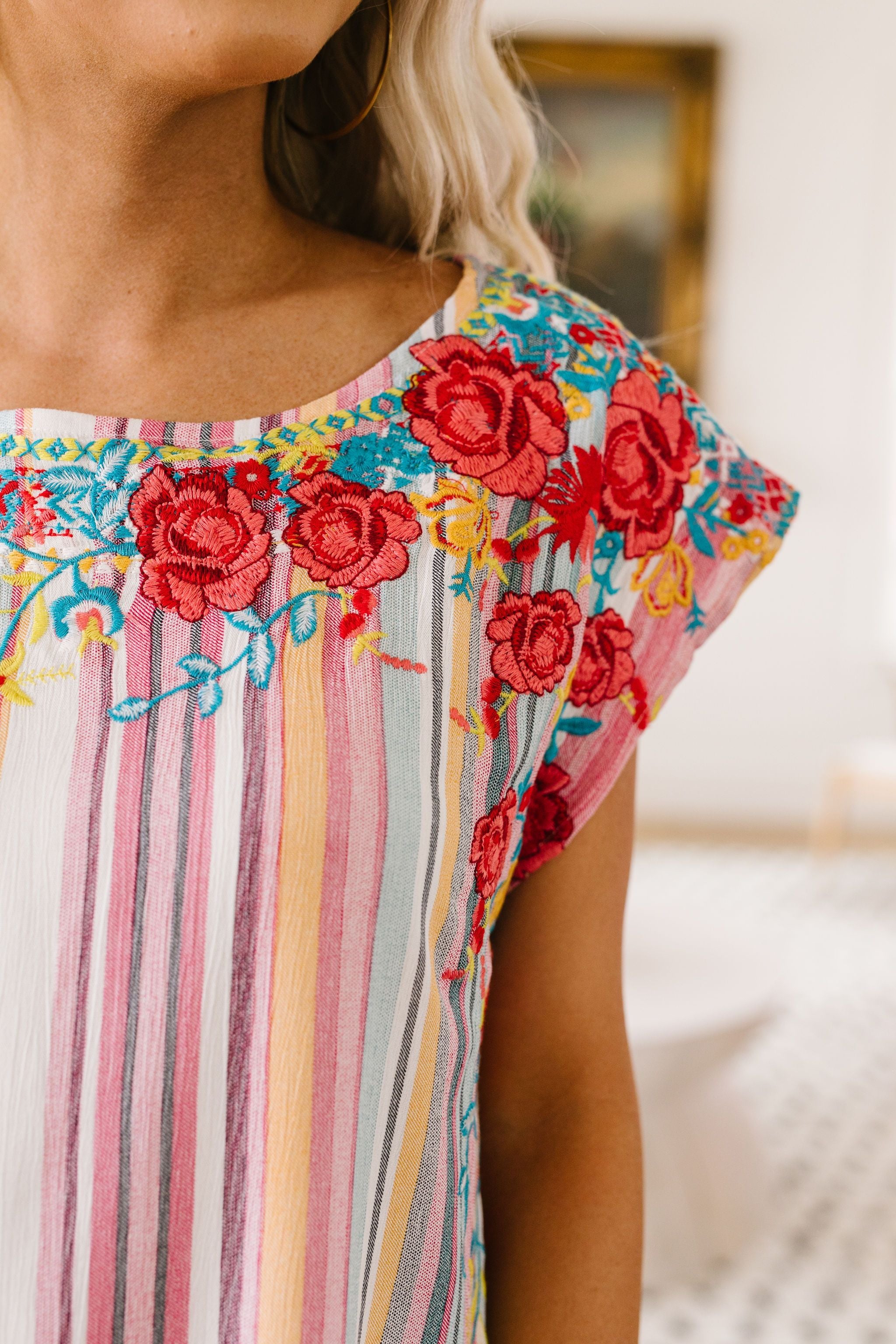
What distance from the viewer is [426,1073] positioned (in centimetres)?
54

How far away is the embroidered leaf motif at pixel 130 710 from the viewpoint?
0.49 meters

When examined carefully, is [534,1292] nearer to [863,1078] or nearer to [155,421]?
[155,421]

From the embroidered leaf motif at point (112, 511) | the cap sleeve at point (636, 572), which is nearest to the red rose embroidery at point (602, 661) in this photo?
the cap sleeve at point (636, 572)

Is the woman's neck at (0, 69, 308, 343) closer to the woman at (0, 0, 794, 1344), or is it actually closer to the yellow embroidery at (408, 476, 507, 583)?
the woman at (0, 0, 794, 1344)

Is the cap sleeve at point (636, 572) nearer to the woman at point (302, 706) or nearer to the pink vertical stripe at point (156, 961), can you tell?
the woman at point (302, 706)

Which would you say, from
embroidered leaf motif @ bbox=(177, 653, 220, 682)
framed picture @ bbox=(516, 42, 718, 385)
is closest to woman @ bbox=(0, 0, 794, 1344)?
embroidered leaf motif @ bbox=(177, 653, 220, 682)

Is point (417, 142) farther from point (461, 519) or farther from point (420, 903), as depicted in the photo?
point (420, 903)

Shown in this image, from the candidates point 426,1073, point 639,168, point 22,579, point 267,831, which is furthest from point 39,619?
point 639,168

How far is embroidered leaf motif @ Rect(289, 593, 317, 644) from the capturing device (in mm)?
513

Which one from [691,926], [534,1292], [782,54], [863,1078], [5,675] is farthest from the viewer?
[782,54]

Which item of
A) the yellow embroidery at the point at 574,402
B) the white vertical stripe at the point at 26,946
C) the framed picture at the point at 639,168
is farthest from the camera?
the framed picture at the point at 639,168

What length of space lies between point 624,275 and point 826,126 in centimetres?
88

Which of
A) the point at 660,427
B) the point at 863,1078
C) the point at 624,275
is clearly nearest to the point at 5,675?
the point at 660,427

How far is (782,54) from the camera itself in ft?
14.9
